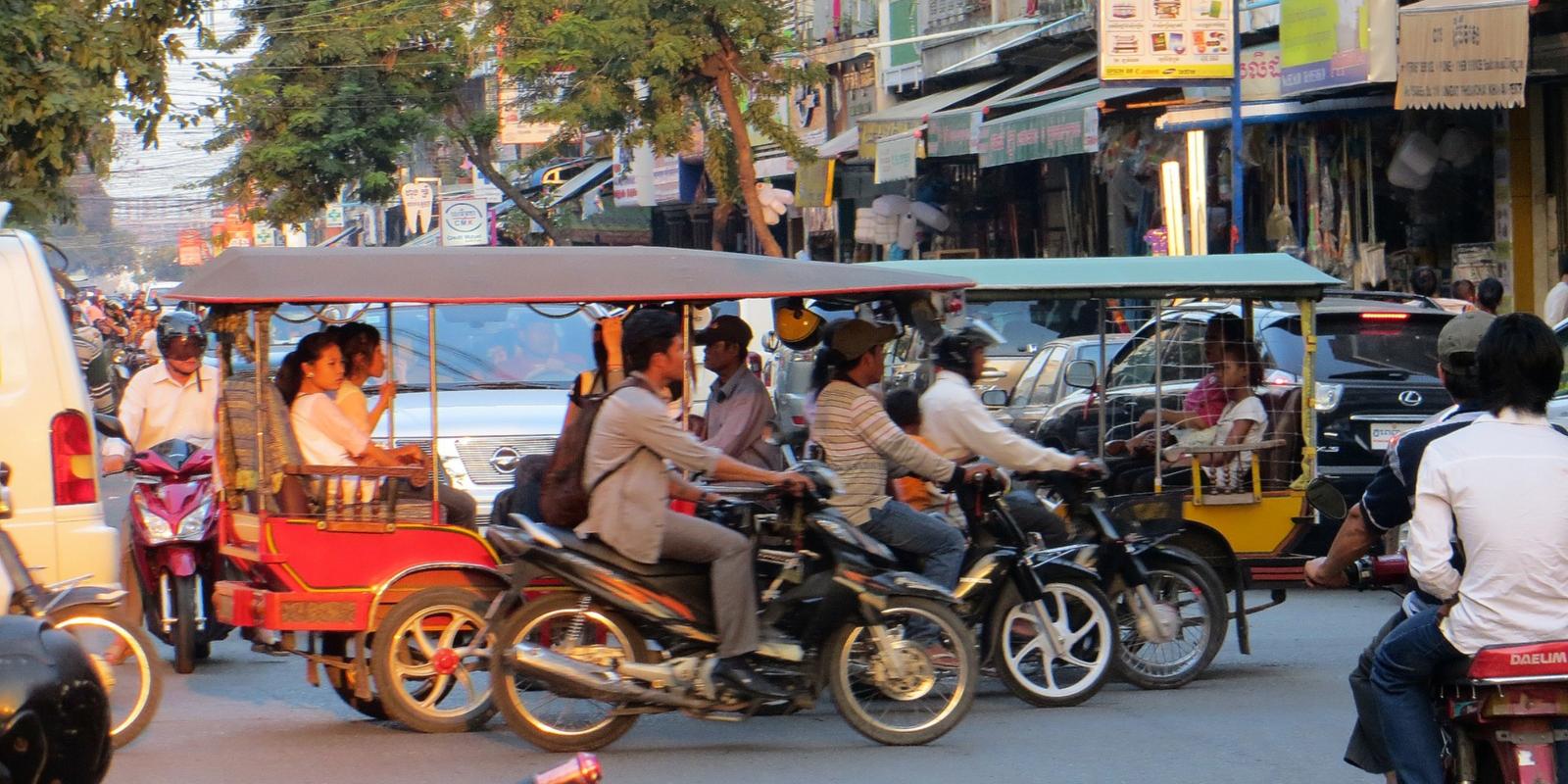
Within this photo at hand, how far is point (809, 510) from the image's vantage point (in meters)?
6.93

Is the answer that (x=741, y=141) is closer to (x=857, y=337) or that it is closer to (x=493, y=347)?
(x=493, y=347)

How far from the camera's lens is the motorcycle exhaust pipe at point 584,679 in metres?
6.57

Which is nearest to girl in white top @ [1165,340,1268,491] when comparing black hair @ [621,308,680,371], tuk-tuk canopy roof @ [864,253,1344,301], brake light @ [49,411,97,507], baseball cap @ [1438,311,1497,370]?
tuk-tuk canopy roof @ [864,253,1344,301]

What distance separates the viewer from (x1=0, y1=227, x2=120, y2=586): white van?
7055 millimetres

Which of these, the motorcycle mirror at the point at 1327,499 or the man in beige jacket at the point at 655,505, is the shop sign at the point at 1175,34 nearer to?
the man in beige jacket at the point at 655,505

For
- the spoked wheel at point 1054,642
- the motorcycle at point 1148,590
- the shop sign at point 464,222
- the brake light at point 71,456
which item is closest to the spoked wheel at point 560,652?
the spoked wheel at point 1054,642

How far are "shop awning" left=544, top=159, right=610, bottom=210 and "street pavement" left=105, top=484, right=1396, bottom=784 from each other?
103 ft

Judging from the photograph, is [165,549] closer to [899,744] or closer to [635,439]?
[635,439]

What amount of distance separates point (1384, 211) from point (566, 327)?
9693mm

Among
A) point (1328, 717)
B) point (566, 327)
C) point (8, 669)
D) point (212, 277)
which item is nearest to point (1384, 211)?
point (566, 327)

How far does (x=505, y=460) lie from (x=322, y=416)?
246 centimetres

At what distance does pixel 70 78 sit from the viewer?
1415cm

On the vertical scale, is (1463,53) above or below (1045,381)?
above

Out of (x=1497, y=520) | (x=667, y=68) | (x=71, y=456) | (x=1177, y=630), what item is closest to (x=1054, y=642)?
(x=1177, y=630)
